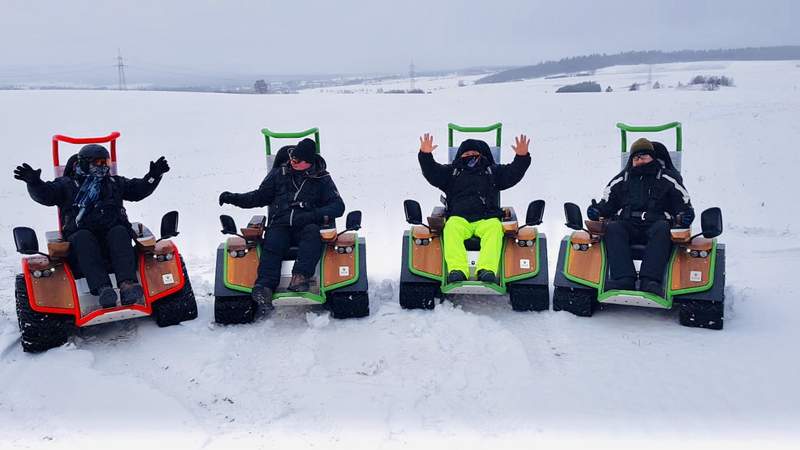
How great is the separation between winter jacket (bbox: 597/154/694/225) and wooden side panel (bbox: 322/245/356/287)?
2390 millimetres

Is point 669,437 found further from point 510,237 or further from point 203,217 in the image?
point 203,217

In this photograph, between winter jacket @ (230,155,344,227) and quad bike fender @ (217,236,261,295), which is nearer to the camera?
quad bike fender @ (217,236,261,295)

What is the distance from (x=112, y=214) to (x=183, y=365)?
169 cm

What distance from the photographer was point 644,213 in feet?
20.0

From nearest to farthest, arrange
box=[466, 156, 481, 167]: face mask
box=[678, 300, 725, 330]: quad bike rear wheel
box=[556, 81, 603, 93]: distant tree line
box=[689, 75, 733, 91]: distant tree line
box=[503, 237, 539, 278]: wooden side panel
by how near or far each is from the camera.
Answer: box=[678, 300, 725, 330]: quad bike rear wheel < box=[503, 237, 539, 278]: wooden side panel < box=[466, 156, 481, 167]: face mask < box=[689, 75, 733, 91]: distant tree line < box=[556, 81, 603, 93]: distant tree line

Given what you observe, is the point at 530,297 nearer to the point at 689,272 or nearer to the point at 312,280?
the point at 689,272

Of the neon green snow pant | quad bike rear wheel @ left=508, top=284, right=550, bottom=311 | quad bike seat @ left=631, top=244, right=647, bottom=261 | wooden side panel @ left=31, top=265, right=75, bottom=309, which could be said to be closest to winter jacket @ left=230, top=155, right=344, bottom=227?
the neon green snow pant

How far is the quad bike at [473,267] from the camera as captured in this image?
5945mm

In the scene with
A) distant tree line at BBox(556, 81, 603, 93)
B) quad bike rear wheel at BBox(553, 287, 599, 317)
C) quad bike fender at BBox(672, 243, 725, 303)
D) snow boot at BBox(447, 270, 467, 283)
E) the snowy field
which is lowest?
the snowy field

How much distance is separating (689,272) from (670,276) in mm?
155

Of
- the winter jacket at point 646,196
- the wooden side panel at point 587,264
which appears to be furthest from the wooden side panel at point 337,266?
the winter jacket at point 646,196

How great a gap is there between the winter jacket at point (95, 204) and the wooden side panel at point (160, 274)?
45 centimetres

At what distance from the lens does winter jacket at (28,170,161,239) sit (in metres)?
5.79

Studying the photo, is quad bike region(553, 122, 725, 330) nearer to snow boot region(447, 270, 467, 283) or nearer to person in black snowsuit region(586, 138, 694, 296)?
person in black snowsuit region(586, 138, 694, 296)
